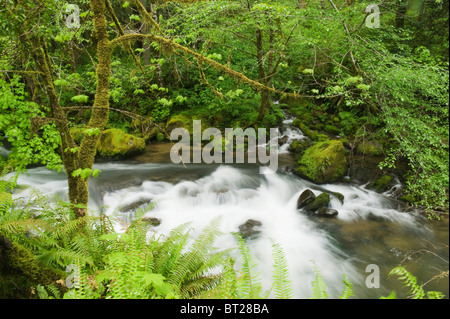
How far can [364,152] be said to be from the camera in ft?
37.9

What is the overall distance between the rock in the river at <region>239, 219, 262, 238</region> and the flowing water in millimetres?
127

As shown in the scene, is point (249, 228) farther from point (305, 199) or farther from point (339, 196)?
point (339, 196)

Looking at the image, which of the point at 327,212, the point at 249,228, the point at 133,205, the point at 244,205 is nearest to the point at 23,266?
the point at 133,205

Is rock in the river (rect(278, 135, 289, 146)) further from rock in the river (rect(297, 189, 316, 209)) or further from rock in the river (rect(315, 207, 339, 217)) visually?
rock in the river (rect(315, 207, 339, 217))

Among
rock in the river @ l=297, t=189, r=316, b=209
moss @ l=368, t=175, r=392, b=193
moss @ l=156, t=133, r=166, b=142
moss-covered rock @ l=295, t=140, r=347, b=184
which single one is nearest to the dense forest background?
moss @ l=368, t=175, r=392, b=193

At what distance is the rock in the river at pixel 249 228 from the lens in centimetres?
737

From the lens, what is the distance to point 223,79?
21.2 ft

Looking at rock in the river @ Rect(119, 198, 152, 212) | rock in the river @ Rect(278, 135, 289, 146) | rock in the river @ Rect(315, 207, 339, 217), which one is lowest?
rock in the river @ Rect(315, 207, 339, 217)

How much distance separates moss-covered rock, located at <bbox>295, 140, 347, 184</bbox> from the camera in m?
10.1

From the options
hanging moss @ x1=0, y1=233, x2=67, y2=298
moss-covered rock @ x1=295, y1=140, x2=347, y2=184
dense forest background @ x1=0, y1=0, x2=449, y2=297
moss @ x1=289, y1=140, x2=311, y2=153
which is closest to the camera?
hanging moss @ x1=0, y1=233, x2=67, y2=298

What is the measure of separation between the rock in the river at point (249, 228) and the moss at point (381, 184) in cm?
510

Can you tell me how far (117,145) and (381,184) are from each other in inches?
425

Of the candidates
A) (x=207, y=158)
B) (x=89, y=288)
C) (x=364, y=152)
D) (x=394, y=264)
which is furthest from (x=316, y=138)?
(x=89, y=288)

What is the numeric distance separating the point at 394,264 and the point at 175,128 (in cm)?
1069
